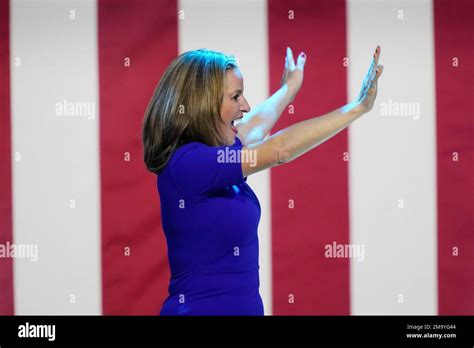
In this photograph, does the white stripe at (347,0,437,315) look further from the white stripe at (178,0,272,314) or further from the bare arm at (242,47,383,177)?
the bare arm at (242,47,383,177)

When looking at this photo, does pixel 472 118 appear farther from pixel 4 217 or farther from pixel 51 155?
pixel 4 217

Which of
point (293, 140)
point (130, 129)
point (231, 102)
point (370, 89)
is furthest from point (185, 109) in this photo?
point (130, 129)

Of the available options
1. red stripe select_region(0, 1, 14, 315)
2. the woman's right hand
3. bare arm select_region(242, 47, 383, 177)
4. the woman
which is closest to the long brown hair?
the woman

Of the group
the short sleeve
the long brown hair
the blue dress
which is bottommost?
the blue dress

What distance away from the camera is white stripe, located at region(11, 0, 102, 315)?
215 cm

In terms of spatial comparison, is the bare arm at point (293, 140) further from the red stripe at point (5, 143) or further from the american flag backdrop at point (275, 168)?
the red stripe at point (5, 143)

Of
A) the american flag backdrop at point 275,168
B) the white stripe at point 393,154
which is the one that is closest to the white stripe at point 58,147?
the american flag backdrop at point 275,168

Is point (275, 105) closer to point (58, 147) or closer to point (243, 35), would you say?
point (243, 35)

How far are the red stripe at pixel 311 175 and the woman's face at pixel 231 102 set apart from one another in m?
0.84

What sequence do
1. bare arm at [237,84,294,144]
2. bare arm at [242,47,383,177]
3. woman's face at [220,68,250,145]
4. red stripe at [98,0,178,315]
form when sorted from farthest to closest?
red stripe at [98,0,178,315] → bare arm at [237,84,294,144] → woman's face at [220,68,250,145] → bare arm at [242,47,383,177]

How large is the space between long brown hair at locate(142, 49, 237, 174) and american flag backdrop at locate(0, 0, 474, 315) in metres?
0.88

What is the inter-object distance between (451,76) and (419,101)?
13 cm

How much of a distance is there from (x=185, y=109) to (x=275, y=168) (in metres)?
0.94
